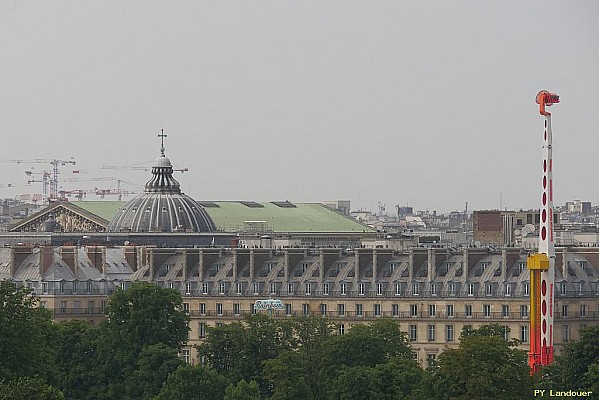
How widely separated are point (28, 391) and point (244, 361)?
103 feet

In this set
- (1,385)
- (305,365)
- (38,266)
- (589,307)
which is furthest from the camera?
(38,266)

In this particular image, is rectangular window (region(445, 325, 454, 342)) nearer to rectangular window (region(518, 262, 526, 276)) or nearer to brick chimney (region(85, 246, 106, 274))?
rectangular window (region(518, 262, 526, 276))

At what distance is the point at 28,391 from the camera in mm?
110938

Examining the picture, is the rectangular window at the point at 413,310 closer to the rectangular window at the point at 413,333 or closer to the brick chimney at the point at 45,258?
the rectangular window at the point at 413,333

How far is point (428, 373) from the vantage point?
125 m

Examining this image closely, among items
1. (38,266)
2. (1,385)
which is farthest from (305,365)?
(38,266)

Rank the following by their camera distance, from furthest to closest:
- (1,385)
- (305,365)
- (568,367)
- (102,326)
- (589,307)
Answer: (589,307) → (102,326) → (305,365) → (568,367) → (1,385)

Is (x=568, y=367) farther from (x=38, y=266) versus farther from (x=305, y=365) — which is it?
(x=38, y=266)

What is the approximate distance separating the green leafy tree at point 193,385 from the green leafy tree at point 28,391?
15.4 meters

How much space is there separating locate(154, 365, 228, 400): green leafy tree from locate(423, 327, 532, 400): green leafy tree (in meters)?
13.0

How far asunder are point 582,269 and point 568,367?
39.0m

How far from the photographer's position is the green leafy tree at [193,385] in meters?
130

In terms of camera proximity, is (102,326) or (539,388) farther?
(102,326)

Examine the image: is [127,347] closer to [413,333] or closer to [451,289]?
[413,333]
